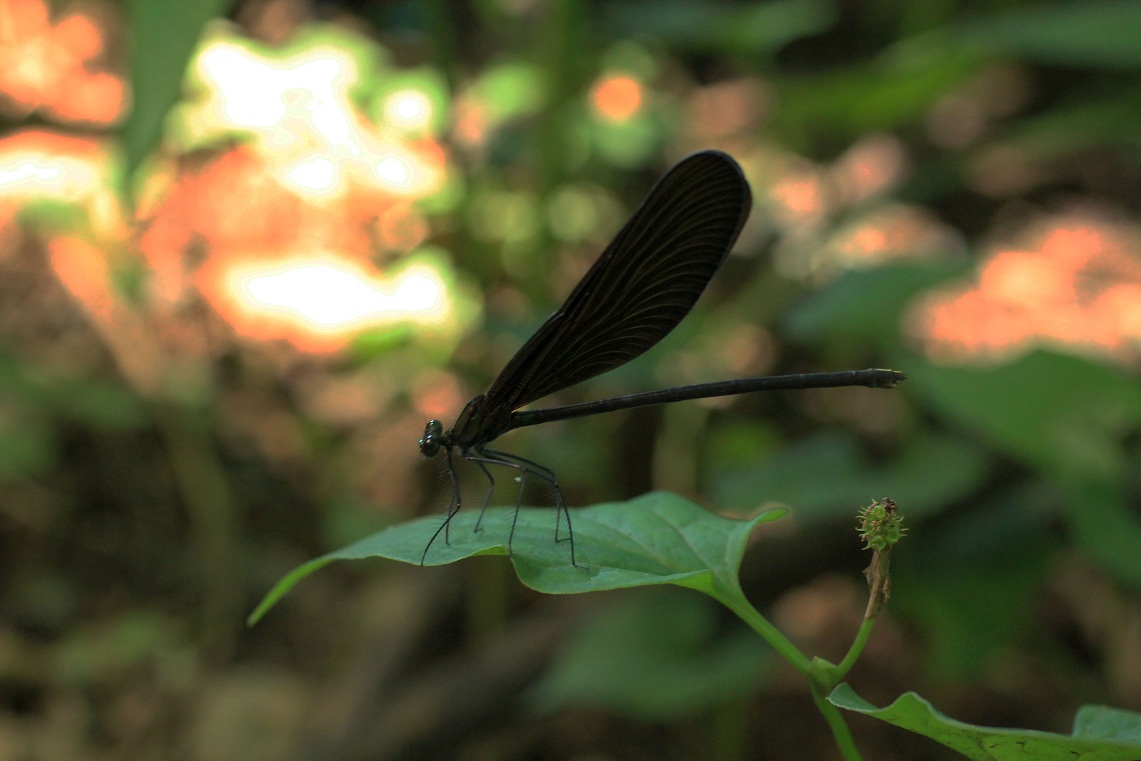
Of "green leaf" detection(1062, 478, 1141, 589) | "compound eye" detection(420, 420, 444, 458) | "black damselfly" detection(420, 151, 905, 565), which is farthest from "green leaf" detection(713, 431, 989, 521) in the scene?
"compound eye" detection(420, 420, 444, 458)

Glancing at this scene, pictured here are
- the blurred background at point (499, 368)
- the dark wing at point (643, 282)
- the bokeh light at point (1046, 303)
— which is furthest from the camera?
the bokeh light at point (1046, 303)

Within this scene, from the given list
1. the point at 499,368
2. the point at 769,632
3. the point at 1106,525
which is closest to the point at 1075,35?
the point at 1106,525

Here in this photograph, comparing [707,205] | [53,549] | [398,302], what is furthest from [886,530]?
[53,549]

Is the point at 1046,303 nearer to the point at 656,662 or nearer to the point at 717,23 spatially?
the point at 717,23

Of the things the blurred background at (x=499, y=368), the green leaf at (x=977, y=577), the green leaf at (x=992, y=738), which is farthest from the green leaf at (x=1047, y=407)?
the green leaf at (x=992, y=738)

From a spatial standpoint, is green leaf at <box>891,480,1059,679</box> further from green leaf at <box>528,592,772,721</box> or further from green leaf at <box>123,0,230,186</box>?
green leaf at <box>123,0,230,186</box>

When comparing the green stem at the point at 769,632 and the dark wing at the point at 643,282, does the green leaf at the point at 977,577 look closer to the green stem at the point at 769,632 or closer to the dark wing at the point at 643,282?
the dark wing at the point at 643,282
